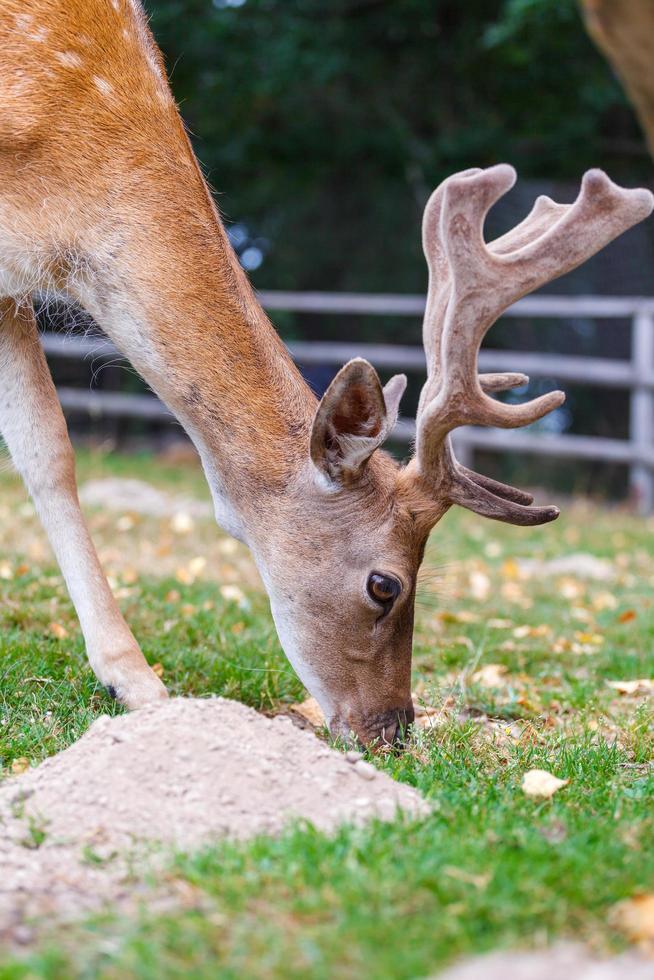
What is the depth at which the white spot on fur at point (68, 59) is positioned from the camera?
13.1 feet

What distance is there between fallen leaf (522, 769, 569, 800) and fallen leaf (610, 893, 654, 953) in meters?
0.88

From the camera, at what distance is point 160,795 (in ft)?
9.87

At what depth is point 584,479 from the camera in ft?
48.8

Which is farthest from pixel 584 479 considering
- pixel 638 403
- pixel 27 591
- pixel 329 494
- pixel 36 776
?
pixel 36 776

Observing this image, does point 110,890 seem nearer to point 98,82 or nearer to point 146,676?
point 146,676

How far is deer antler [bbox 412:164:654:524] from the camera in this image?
3637 mm

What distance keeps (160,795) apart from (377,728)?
1.07 m

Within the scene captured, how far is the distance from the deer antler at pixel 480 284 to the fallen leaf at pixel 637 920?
1.70 meters

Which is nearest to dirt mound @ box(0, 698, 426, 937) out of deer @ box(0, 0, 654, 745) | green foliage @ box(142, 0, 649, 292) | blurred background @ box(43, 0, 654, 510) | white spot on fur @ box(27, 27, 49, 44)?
deer @ box(0, 0, 654, 745)

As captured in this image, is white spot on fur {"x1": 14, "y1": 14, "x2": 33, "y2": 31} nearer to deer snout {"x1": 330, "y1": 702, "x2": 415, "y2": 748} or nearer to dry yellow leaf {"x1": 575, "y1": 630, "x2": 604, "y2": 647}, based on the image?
deer snout {"x1": 330, "y1": 702, "x2": 415, "y2": 748}

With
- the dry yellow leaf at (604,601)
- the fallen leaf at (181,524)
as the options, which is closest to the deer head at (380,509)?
the dry yellow leaf at (604,601)

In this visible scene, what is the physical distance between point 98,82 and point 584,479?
1153cm

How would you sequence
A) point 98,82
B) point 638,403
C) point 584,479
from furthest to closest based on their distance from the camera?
1. point 584,479
2. point 638,403
3. point 98,82

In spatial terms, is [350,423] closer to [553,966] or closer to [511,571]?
[553,966]
